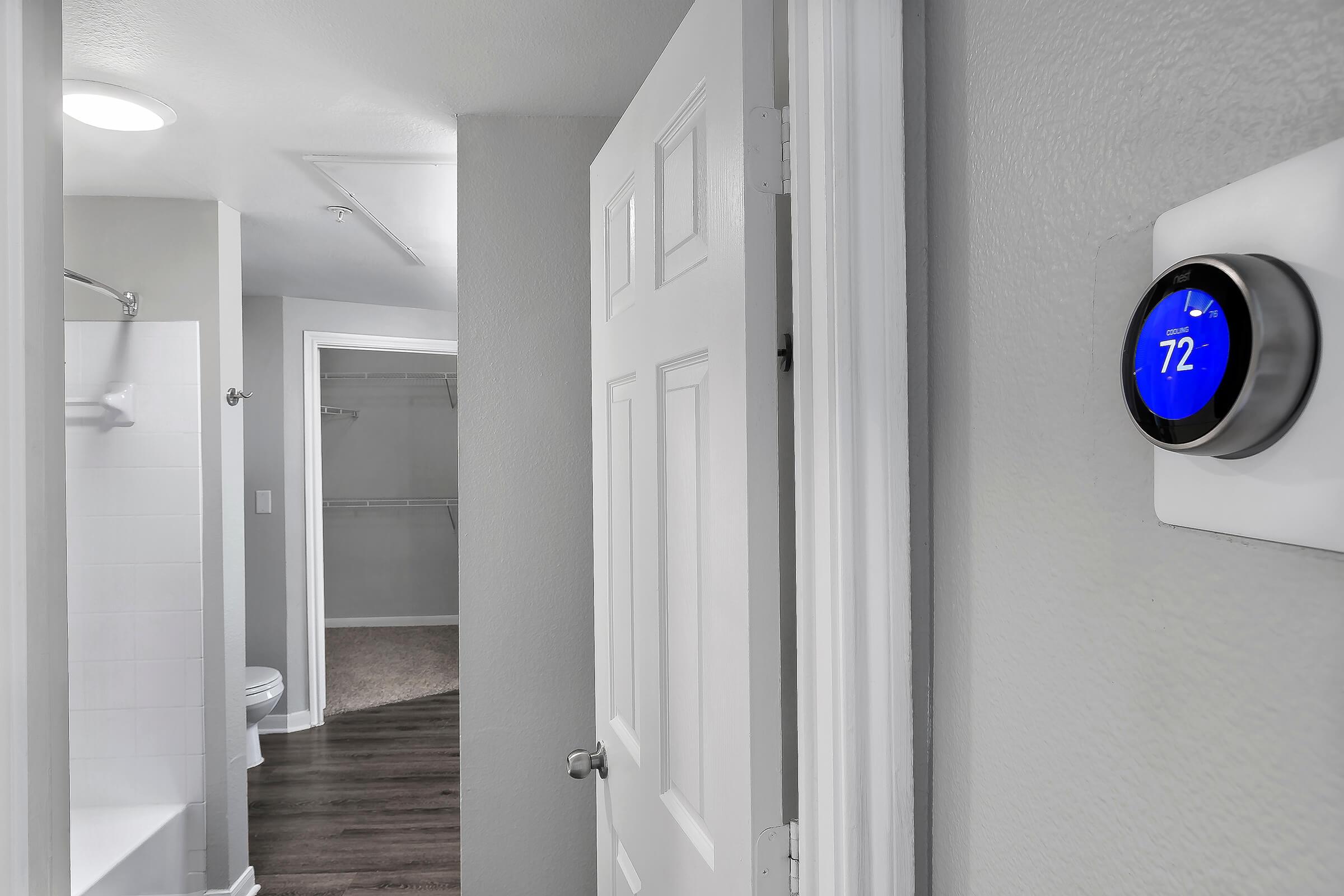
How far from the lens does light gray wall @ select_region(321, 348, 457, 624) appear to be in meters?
5.94

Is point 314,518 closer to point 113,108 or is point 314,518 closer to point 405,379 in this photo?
point 405,379

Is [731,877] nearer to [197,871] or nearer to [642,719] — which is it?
[642,719]

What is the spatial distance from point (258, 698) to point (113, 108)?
8.40 feet

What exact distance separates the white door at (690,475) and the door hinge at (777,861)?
0.05 feet

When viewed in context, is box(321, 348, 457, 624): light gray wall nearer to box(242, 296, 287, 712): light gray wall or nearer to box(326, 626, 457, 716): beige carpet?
box(326, 626, 457, 716): beige carpet

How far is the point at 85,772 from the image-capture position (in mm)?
2494

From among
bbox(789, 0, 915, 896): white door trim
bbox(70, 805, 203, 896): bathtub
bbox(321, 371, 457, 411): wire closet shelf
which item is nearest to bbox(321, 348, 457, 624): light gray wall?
bbox(321, 371, 457, 411): wire closet shelf

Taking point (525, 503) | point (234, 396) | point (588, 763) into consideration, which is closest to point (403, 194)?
point (234, 396)

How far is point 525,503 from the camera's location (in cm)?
198

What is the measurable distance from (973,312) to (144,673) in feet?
9.42

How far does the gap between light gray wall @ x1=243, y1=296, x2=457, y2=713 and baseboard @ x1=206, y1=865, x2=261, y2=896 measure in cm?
148

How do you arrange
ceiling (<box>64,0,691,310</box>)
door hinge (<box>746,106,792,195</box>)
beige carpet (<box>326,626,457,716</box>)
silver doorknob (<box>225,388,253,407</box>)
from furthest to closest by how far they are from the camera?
beige carpet (<box>326,626,457,716</box>) → silver doorknob (<box>225,388,253,407</box>) → ceiling (<box>64,0,691,310</box>) → door hinge (<box>746,106,792,195</box>)

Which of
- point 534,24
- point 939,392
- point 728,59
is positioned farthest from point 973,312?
point 534,24

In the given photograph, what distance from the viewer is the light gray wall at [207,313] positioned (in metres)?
2.50
